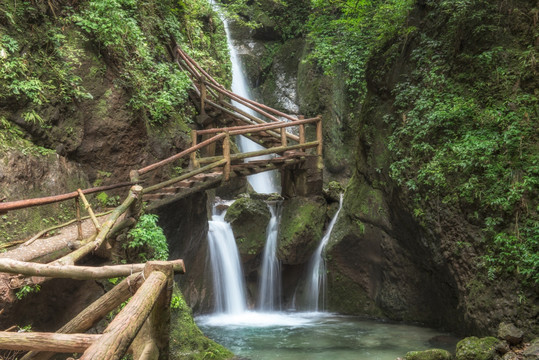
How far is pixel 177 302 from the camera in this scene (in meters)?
7.07

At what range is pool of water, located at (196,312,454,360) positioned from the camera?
8.36m

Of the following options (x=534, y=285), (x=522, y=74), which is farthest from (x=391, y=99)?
(x=534, y=285)

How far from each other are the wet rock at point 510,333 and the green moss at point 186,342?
14.4ft

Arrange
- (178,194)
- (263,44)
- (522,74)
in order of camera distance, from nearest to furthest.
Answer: (522,74) < (178,194) < (263,44)

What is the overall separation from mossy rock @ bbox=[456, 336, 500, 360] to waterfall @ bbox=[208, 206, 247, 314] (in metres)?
6.88

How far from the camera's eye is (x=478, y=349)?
6.42m

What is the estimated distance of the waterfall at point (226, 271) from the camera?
12086mm

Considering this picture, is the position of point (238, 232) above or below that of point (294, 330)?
above

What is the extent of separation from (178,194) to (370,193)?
5311 millimetres

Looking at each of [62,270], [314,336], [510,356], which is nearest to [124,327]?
[62,270]

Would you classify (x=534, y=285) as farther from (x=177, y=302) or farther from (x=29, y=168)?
(x=29, y=168)

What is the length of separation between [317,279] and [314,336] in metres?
2.88

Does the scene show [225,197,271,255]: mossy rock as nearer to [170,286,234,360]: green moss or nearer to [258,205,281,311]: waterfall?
[258,205,281,311]: waterfall

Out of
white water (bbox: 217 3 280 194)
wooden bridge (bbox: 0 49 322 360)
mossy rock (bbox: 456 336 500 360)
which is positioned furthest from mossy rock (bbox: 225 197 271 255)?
mossy rock (bbox: 456 336 500 360)
